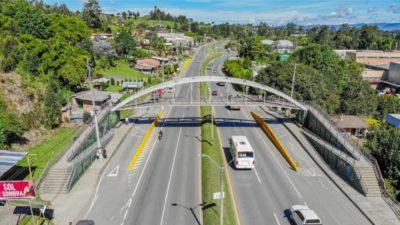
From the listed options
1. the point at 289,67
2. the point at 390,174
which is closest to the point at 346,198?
the point at 390,174

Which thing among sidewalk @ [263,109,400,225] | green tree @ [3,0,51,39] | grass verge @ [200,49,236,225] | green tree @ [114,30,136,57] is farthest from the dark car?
green tree @ [114,30,136,57]

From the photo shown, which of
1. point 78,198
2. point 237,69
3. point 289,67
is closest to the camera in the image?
point 78,198

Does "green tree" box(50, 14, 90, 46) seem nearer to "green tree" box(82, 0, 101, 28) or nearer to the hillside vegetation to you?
the hillside vegetation

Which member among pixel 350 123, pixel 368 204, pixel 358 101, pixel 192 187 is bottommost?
pixel 368 204

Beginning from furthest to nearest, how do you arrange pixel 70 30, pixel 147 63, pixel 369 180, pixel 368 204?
pixel 147 63
pixel 70 30
pixel 369 180
pixel 368 204

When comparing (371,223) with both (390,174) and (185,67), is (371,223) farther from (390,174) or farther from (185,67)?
(185,67)

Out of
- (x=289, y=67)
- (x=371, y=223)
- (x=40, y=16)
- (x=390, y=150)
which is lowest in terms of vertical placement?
(x=371, y=223)

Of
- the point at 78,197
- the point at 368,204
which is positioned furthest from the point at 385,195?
the point at 78,197

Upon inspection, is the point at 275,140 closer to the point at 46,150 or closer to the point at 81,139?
the point at 81,139
